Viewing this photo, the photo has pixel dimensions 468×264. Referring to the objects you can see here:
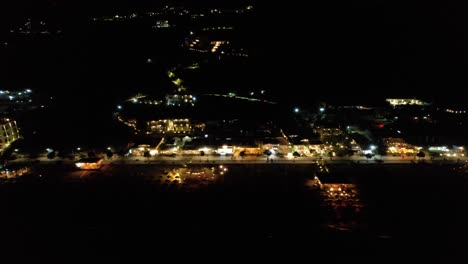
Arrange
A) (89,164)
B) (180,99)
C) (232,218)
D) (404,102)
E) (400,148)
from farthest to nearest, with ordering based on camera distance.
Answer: (180,99)
(404,102)
(400,148)
(89,164)
(232,218)

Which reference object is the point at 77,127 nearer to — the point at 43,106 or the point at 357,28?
the point at 43,106

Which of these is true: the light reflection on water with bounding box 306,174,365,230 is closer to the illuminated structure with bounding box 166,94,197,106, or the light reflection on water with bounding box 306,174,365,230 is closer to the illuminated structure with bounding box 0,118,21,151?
the illuminated structure with bounding box 166,94,197,106

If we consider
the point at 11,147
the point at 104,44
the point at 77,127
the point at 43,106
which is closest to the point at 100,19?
the point at 104,44

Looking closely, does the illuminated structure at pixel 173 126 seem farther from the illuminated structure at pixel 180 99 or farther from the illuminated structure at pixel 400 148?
the illuminated structure at pixel 400 148

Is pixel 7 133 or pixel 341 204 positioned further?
pixel 7 133

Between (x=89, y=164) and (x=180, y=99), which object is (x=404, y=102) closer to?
(x=180, y=99)

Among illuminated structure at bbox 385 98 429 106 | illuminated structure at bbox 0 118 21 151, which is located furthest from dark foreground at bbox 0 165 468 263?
illuminated structure at bbox 385 98 429 106

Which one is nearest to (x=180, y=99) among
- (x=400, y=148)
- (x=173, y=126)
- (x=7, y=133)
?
(x=173, y=126)
